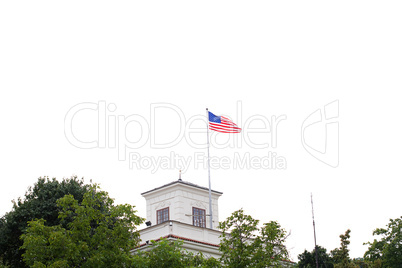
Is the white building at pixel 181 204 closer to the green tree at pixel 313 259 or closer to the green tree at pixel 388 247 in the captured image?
the green tree at pixel 313 259

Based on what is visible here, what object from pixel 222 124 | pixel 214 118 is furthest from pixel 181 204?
pixel 214 118

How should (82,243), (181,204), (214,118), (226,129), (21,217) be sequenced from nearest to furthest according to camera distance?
(82,243) → (21,217) → (214,118) → (226,129) → (181,204)

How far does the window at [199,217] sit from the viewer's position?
35.7 metres

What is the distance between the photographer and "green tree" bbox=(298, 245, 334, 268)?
124 ft

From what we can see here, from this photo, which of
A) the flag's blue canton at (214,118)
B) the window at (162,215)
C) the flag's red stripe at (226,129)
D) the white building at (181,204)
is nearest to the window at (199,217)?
the white building at (181,204)

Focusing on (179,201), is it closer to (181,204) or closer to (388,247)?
(181,204)

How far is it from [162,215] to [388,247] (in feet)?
69.7

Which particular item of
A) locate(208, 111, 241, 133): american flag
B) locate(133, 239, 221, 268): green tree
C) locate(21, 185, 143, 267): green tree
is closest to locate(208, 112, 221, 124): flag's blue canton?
locate(208, 111, 241, 133): american flag

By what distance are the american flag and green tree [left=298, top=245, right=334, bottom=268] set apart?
442 inches

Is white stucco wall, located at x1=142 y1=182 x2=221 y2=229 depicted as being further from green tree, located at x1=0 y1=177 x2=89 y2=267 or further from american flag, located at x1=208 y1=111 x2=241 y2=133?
green tree, located at x1=0 y1=177 x2=89 y2=267

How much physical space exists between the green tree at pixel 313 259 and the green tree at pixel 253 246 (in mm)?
17833

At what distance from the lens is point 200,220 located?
1414 inches

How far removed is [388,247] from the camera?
45125mm

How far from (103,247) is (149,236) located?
9.29 metres
